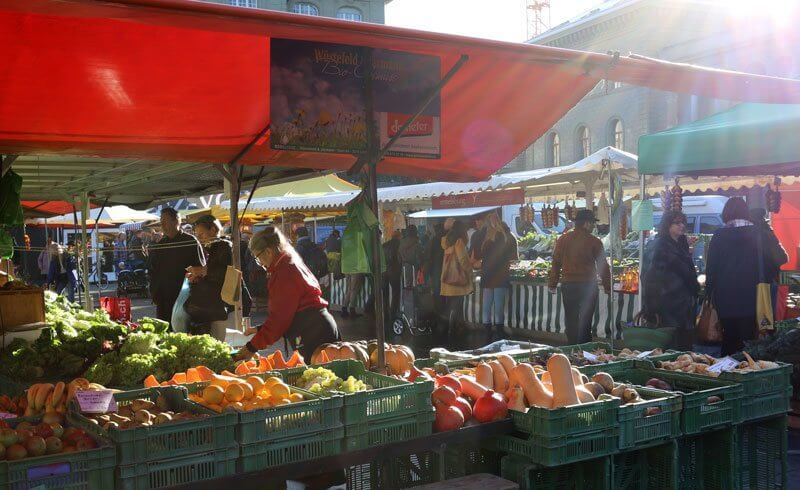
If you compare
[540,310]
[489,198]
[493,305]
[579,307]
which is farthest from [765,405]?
[489,198]

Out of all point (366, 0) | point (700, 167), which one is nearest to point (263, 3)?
point (366, 0)

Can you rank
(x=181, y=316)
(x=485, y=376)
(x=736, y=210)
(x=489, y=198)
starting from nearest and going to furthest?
(x=485, y=376) < (x=181, y=316) < (x=736, y=210) < (x=489, y=198)

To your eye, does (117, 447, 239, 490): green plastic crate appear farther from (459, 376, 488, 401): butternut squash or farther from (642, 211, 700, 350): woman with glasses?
(642, 211, 700, 350): woman with glasses

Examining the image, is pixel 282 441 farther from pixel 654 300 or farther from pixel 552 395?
pixel 654 300

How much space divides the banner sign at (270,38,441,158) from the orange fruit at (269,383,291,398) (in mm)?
1159

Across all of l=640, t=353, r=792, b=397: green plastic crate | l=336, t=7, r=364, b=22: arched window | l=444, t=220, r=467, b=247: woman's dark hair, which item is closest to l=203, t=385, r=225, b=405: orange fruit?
l=640, t=353, r=792, b=397: green plastic crate

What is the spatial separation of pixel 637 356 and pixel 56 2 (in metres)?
3.88

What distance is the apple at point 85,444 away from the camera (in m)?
2.87

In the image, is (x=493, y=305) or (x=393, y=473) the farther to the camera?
(x=493, y=305)

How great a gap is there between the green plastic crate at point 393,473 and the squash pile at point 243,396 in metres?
0.45

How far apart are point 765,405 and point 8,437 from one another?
381 cm

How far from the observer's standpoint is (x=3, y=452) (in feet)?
9.12

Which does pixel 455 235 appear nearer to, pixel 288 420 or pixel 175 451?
pixel 288 420

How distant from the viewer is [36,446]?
281cm
